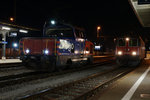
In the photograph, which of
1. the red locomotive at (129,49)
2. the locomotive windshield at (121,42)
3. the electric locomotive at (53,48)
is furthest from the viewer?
the locomotive windshield at (121,42)

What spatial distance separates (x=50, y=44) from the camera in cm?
1312

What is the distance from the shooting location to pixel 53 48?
42.7 ft

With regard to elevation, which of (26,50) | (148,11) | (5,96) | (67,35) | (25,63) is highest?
(148,11)

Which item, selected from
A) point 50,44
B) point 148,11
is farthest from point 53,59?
point 148,11

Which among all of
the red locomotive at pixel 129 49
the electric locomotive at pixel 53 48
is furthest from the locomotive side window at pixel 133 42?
the electric locomotive at pixel 53 48

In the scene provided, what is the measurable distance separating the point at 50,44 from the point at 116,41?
1011 cm

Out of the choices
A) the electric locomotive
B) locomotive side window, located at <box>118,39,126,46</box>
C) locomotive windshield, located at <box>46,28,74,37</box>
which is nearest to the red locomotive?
locomotive side window, located at <box>118,39,126,46</box>

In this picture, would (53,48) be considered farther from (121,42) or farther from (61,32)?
(121,42)

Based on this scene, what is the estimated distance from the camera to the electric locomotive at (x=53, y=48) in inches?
512

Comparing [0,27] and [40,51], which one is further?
[0,27]

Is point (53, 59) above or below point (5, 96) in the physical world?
above

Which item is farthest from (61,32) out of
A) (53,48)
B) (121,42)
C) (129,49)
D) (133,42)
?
(133,42)

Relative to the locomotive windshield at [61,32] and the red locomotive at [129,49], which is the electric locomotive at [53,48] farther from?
the red locomotive at [129,49]

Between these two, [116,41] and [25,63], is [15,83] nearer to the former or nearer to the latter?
[25,63]
